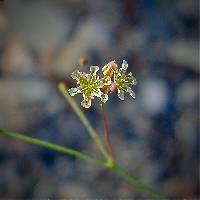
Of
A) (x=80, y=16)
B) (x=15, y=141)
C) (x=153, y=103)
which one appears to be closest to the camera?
(x=15, y=141)

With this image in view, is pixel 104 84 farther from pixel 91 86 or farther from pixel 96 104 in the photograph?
pixel 96 104

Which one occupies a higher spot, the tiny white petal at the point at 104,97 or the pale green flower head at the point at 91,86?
the pale green flower head at the point at 91,86

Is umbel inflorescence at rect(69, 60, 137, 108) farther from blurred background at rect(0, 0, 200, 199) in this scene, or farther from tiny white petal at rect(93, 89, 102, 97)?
blurred background at rect(0, 0, 200, 199)

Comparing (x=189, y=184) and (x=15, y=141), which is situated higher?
(x=15, y=141)

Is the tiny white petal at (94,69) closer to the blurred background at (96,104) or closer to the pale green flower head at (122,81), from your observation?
the pale green flower head at (122,81)

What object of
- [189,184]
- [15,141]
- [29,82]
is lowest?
[189,184]

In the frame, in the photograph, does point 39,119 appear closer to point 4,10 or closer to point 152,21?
point 4,10

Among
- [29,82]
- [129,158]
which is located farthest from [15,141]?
[129,158]

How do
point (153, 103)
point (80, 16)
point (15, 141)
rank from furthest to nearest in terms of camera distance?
point (80, 16), point (153, 103), point (15, 141)

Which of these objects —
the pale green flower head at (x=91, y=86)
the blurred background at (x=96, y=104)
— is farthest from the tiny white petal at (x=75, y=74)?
the blurred background at (x=96, y=104)
